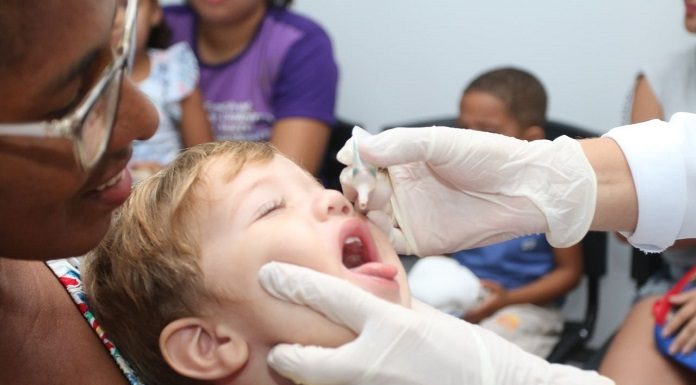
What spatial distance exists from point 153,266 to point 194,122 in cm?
157

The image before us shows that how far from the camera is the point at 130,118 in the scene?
3.22 feet

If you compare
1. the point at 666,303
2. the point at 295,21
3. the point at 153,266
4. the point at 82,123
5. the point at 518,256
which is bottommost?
the point at 518,256

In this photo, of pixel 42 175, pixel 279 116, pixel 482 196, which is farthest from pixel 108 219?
pixel 279 116

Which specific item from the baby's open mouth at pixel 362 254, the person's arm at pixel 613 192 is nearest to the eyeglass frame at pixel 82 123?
the baby's open mouth at pixel 362 254

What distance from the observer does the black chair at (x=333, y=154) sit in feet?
8.76

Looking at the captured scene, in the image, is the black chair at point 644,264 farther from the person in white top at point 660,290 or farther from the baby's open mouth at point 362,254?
the baby's open mouth at point 362,254

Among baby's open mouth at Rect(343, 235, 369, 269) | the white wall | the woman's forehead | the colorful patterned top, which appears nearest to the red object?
the white wall

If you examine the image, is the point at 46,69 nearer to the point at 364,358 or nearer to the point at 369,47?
the point at 364,358

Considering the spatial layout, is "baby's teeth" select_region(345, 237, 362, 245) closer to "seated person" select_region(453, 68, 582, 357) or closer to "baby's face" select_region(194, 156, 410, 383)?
"baby's face" select_region(194, 156, 410, 383)

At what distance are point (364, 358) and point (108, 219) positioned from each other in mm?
331

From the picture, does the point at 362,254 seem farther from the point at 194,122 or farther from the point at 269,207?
the point at 194,122

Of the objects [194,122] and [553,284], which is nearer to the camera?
[553,284]

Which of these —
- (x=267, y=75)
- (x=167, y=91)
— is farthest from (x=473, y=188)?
(x=167, y=91)

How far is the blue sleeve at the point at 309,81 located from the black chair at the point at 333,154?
0.19 feet
